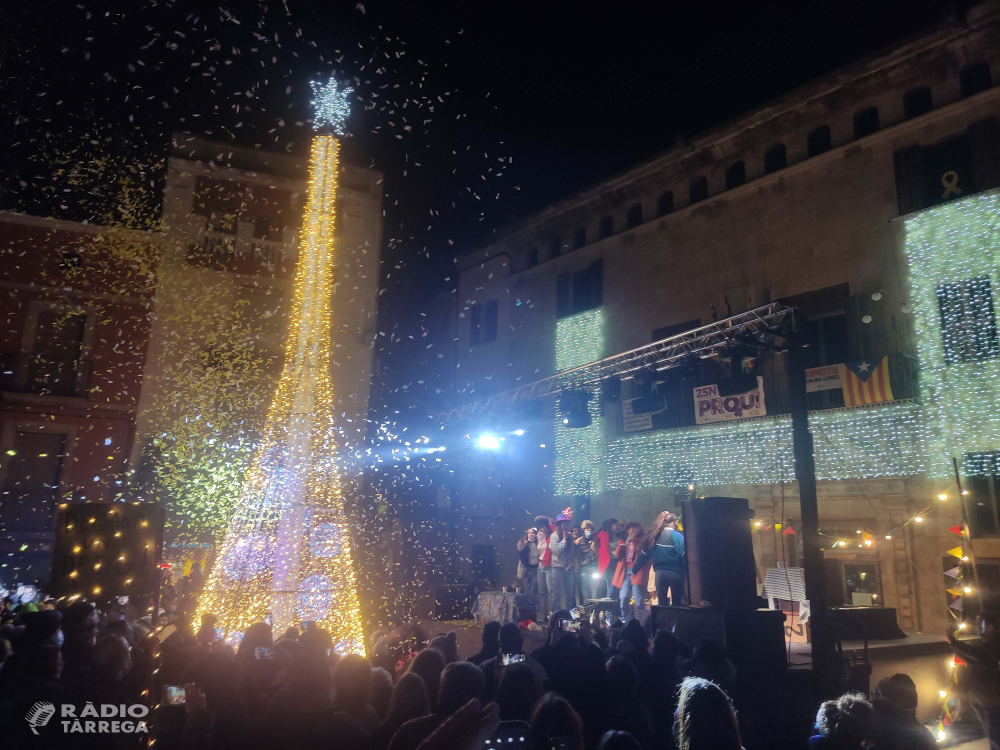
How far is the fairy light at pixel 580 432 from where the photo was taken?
18.3 m

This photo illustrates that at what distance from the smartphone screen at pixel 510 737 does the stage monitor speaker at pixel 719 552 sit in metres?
4.87

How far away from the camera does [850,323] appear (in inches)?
527

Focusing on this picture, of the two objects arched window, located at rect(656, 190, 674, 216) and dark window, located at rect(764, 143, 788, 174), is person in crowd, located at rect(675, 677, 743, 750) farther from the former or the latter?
arched window, located at rect(656, 190, 674, 216)

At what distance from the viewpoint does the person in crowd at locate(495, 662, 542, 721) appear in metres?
3.42

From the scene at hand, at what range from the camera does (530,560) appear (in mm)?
12820

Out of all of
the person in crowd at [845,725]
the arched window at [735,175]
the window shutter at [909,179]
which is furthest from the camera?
the arched window at [735,175]

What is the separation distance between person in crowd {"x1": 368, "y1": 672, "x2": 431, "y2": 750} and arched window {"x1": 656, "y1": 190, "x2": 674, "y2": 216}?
1640cm

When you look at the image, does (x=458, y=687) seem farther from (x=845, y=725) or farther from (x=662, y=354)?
(x=662, y=354)

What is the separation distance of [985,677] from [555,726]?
4091mm

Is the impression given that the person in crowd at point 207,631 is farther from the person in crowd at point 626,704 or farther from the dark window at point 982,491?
the dark window at point 982,491

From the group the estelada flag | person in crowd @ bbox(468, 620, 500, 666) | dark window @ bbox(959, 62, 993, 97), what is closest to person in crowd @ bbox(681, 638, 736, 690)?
person in crowd @ bbox(468, 620, 500, 666)

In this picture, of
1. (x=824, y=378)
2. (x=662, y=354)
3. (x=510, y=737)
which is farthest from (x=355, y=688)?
(x=824, y=378)

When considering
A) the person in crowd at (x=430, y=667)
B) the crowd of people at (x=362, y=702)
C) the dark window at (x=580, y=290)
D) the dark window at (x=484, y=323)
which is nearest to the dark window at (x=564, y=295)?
the dark window at (x=580, y=290)

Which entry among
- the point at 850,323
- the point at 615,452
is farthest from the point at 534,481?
the point at 850,323
